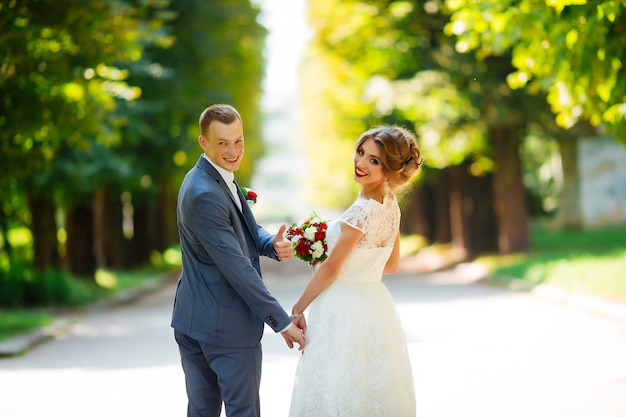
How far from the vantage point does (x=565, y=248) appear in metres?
30.2

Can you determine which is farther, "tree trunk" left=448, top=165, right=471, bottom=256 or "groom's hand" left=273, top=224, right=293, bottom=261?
"tree trunk" left=448, top=165, right=471, bottom=256

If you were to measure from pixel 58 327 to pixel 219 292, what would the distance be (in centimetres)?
1256

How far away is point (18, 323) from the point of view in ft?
55.5

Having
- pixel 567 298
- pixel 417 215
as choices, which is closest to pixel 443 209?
pixel 417 215

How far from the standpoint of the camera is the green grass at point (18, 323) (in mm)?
15777

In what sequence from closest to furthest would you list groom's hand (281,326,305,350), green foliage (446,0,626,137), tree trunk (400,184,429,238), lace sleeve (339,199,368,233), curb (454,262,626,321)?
groom's hand (281,326,305,350), lace sleeve (339,199,368,233), green foliage (446,0,626,137), curb (454,262,626,321), tree trunk (400,184,429,238)

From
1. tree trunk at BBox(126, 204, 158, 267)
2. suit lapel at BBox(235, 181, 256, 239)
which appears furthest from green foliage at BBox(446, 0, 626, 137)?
tree trunk at BBox(126, 204, 158, 267)

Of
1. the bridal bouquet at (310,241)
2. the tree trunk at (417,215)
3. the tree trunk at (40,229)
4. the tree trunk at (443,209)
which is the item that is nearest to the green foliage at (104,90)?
the tree trunk at (40,229)

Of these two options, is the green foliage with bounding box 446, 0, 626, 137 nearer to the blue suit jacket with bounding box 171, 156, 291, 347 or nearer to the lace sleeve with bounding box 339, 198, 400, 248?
the lace sleeve with bounding box 339, 198, 400, 248

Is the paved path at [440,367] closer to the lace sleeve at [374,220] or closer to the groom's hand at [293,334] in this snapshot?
the lace sleeve at [374,220]

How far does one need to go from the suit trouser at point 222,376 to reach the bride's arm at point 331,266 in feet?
1.53

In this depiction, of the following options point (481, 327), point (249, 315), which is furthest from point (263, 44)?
point (249, 315)

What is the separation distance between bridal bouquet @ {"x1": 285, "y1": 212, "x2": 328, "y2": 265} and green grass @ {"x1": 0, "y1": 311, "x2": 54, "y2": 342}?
32.6 ft

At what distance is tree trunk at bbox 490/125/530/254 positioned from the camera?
91.9 feet
